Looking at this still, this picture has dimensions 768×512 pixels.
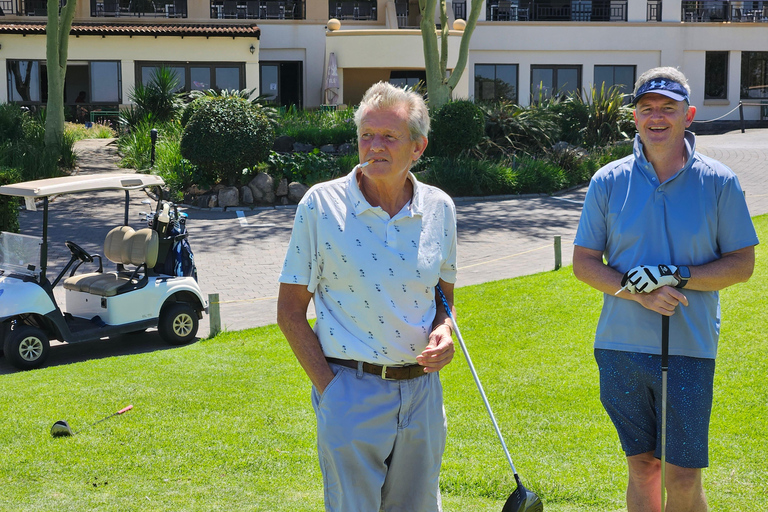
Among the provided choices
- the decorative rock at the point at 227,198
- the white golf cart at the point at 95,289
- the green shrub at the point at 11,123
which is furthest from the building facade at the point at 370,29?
the white golf cart at the point at 95,289

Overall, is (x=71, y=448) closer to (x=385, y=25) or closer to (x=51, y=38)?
(x=51, y=38)

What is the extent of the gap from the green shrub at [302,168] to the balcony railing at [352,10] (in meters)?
17.6

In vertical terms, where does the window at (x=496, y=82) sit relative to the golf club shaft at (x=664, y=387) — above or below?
above

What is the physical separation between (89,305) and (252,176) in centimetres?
989

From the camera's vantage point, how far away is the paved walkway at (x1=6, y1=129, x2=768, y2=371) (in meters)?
11.1

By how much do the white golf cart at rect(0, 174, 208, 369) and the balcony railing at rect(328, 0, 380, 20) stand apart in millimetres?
27140

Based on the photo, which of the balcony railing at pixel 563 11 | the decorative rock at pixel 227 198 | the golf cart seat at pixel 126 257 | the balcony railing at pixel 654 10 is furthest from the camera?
the balcony railing at pixel 563 11

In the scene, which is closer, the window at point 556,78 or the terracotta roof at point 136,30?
the terracotta roof at point 136,30

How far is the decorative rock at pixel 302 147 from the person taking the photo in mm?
21047

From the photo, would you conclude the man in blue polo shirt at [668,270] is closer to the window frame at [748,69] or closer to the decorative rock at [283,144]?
the decorative rock at [283,144]

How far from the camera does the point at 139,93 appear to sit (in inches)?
987

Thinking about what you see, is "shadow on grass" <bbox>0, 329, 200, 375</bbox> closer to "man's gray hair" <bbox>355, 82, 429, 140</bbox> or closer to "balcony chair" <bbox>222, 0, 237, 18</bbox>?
"man's gray hair" <bbox>355, 82, 429, 140</bbox>

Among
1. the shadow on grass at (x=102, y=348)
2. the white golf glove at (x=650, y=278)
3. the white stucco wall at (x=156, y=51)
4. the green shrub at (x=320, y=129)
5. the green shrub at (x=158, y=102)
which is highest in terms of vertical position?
the white stucco wall at (x=156, y=51)

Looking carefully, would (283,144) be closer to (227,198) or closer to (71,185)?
(227,198)
